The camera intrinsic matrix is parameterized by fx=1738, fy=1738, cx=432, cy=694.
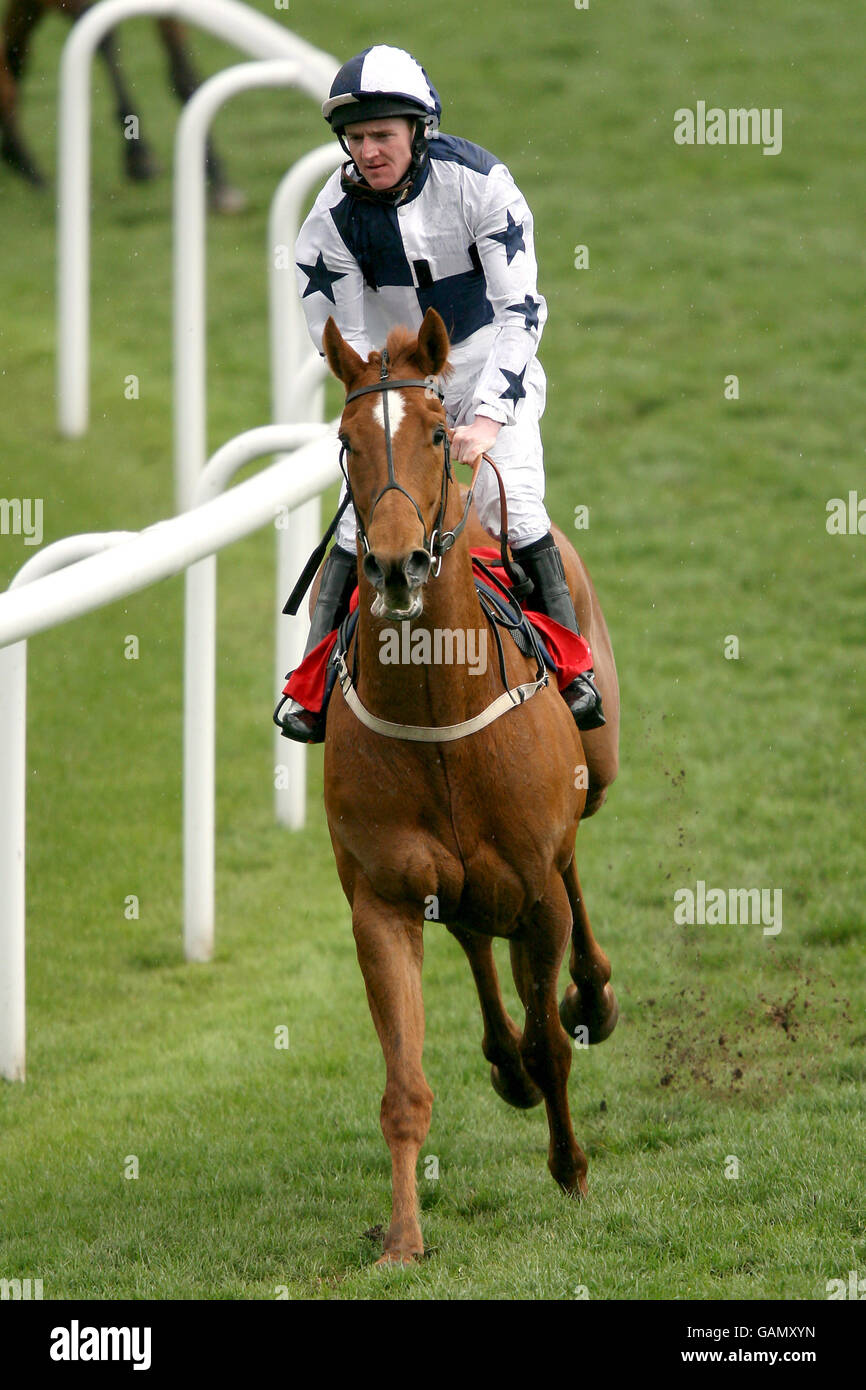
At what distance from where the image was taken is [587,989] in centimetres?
586

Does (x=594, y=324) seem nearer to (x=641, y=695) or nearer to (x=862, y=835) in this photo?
(x=641, y=695)

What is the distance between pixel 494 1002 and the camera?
5.46 meters

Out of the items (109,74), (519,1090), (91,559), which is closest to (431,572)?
(91,559)

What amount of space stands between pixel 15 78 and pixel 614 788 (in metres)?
7.50

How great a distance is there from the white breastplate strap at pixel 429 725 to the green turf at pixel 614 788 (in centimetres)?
129

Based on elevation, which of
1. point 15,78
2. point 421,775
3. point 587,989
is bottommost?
point 587,989

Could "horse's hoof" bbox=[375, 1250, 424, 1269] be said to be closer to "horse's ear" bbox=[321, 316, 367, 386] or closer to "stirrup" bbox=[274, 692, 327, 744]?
"stirrup" bbox=[274, 692, 327, 744]

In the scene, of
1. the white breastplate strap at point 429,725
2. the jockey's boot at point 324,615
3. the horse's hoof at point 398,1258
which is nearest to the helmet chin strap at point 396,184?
the jockey's boot at point 324,615

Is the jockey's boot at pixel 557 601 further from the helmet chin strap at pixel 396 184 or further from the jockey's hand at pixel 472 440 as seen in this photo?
the helmet chin strap at pixel 396 184

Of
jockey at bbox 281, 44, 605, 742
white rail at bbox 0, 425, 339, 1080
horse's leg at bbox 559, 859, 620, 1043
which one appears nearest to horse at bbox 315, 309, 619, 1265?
jockey at bbox 281, 44, 605, 742

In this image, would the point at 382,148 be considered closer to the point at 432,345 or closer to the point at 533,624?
the point at 432,345

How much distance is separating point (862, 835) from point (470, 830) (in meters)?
3.94

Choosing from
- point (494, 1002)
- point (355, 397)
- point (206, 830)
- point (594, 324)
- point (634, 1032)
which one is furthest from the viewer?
point (594, 324)
